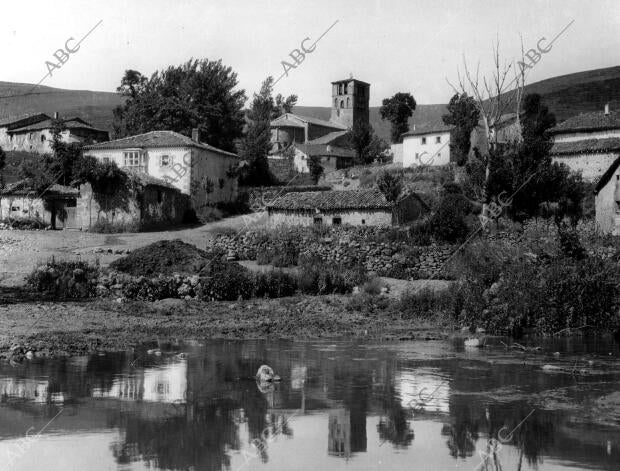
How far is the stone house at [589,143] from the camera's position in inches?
1843

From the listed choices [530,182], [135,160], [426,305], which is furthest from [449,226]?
[135,160]

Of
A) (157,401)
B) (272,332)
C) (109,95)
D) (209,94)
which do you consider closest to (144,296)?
(272,332)

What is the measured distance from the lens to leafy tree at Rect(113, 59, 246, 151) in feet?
199

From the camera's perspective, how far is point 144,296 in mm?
23734

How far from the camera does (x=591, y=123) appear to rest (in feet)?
167

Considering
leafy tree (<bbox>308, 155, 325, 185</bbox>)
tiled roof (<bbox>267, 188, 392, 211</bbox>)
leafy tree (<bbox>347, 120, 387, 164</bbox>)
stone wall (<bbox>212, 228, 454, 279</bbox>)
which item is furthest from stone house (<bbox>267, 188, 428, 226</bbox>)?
leafy tree (<bbox>347, 120, 387, 164</bbox>)

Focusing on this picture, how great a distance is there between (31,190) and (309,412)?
38.3 m

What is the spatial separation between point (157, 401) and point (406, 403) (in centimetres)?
381

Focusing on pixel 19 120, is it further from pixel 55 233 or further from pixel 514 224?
pixel 514 224

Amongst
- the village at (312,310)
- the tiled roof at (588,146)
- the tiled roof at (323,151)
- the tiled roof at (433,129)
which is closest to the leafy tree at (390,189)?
the village at (312,310)

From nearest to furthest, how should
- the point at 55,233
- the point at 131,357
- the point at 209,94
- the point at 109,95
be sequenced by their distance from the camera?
the point at 131,357 < the point at 55,233 < the point at 209,94 < the point at 109,95

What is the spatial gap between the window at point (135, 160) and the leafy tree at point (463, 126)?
22066 mm

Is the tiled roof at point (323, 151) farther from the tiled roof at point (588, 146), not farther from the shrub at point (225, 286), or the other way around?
the shrub at point (225, 286)

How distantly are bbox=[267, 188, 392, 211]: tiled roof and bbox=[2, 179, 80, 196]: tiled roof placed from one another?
501 inches
